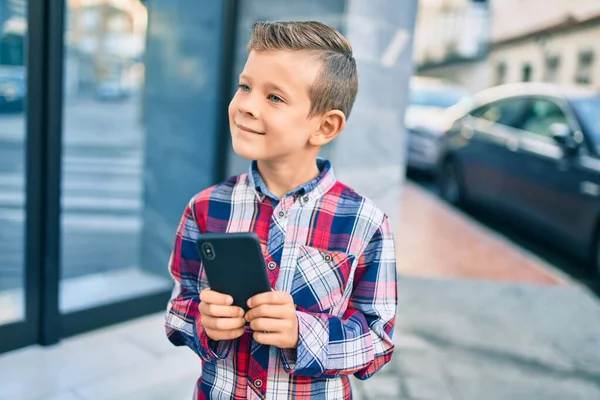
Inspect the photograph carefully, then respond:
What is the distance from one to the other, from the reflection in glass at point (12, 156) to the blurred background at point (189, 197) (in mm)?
12

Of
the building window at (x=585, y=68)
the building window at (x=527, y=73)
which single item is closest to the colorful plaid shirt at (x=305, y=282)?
the building window at (x=585, y=68)

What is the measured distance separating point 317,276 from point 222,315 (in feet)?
0.86

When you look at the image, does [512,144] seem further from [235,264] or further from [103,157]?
[235,264]

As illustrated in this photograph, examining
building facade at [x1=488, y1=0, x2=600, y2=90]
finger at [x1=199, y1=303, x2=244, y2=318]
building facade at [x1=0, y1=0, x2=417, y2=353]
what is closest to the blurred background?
building facade at [x1=0, y1=0, x2=417, y2=353]

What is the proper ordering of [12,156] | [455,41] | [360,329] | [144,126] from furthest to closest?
[455,41] < [144,126] < [12,156] < [360,329]

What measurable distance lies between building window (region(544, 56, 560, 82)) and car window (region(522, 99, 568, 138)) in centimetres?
1679

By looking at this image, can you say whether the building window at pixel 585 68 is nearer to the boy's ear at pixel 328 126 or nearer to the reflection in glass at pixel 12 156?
the reflection in glass at pixel 12 156

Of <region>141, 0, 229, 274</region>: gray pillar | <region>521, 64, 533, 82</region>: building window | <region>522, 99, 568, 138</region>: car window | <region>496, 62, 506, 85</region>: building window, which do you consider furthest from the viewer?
<region>496, 62, 506, 85</region>: building window

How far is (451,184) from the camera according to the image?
27.9ft

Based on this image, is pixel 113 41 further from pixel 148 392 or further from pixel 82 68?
pixel 148 392

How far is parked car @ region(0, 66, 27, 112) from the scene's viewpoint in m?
3.07

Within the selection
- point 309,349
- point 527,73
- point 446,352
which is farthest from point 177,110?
point 527,73

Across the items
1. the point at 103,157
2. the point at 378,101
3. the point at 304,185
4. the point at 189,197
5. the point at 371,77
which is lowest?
the point at 103,157

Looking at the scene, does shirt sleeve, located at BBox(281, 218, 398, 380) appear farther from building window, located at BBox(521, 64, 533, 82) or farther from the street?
building window, located at BBox(521, 64, 533, 82)
